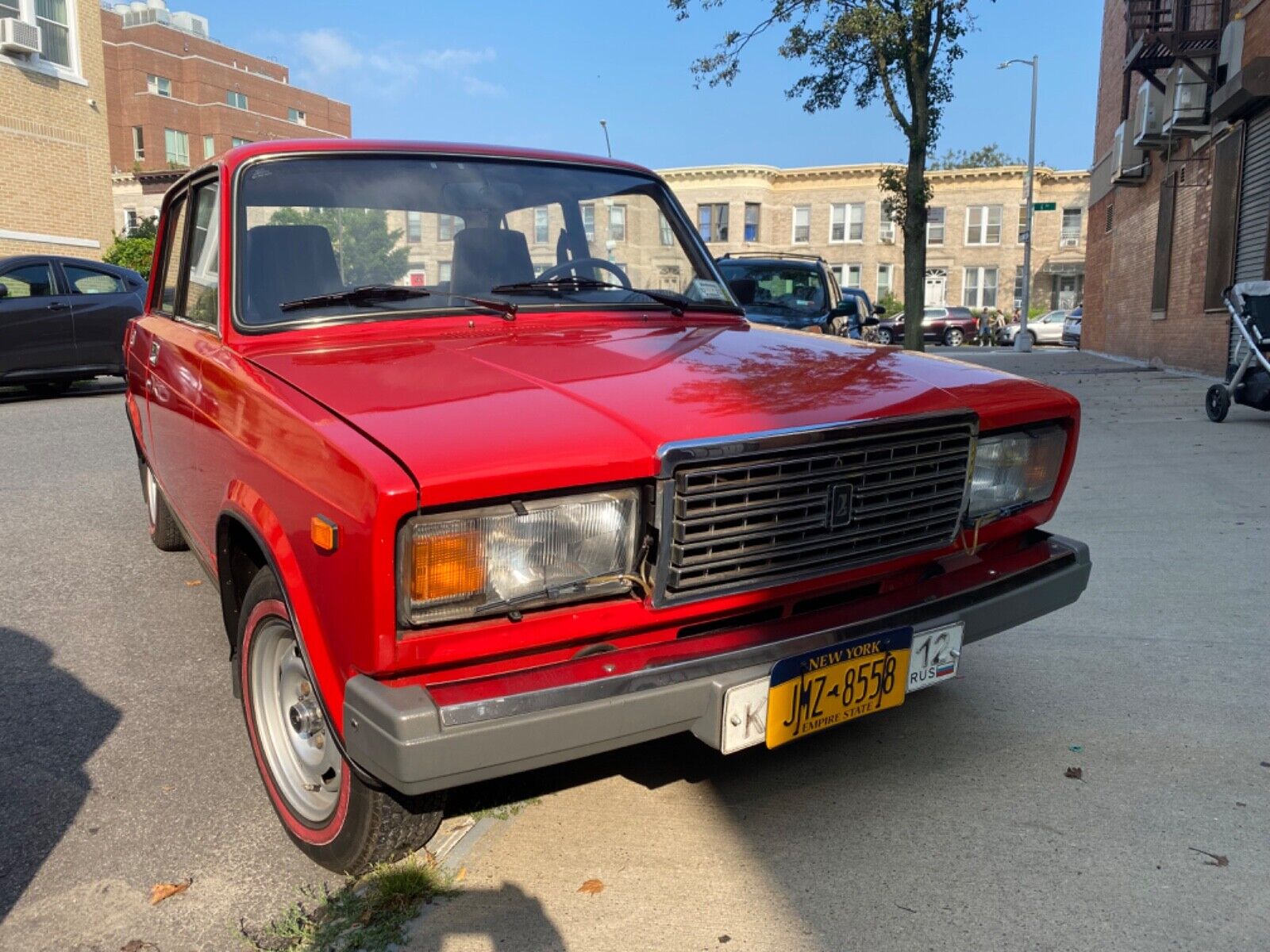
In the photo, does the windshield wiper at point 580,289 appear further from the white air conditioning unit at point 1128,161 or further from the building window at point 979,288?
the building window at point 979,288

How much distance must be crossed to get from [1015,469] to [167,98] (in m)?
56.6

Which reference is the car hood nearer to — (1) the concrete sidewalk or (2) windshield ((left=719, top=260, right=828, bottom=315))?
(1) the concrete sidewalk

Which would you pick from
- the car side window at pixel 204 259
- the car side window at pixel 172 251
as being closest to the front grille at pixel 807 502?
the car side window at pixel 204 259

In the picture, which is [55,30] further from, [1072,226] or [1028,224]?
[1072,226]

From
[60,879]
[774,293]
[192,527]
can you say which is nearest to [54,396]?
[774,293]

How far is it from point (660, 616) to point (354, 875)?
0.95 metres

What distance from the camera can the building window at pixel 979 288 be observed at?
50.1 metres

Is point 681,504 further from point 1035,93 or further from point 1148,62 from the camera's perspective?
point 1035,93

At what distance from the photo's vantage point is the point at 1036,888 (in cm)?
235

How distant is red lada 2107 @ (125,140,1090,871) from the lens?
79.8 inches

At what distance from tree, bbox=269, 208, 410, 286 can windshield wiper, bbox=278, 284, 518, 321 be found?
0.16ft

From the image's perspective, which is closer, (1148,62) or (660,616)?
(660,616)

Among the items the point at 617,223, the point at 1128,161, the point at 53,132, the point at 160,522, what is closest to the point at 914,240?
the point at 1128,161

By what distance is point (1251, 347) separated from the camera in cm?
887
